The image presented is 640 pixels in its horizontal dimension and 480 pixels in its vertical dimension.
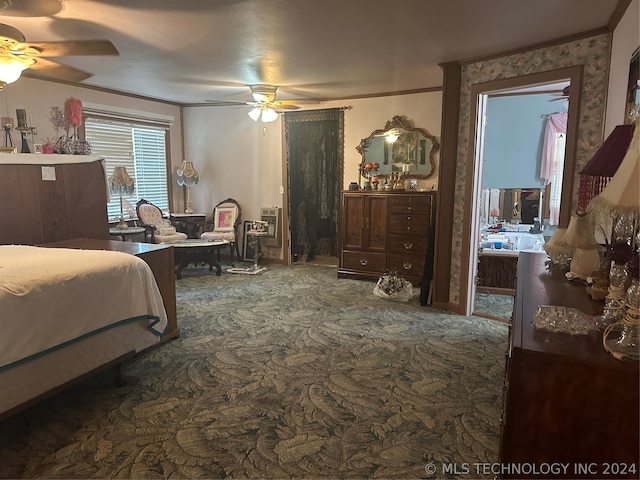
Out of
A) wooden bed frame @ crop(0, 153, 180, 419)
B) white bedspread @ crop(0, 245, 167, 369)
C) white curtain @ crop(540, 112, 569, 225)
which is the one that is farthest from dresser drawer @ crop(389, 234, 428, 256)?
white bedspread @ crop(0, 245, 167, 369)

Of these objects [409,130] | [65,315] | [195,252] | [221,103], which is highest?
[221,103]

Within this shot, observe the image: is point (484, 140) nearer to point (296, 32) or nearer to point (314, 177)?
point (296, 32)

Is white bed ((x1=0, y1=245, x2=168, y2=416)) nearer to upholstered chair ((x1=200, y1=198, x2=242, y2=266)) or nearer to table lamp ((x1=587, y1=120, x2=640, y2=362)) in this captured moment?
table lamp ((x1=587, y1=120, x2=640, y2=362))

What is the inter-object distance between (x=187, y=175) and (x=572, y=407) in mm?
6029

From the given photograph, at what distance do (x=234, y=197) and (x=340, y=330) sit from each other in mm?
3693

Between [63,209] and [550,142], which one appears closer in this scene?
[63,209]

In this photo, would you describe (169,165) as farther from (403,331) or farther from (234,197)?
(403,331)

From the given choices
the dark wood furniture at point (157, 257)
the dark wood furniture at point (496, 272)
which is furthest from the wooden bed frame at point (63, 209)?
the dark wood furniture at point (496, 272)

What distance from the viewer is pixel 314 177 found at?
6.23 meters

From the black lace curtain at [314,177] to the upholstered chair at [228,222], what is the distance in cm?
86

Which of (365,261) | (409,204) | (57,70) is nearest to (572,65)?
(409,204)

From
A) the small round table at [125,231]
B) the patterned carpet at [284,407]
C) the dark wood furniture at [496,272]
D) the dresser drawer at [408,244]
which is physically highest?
the small round table at [125,231]

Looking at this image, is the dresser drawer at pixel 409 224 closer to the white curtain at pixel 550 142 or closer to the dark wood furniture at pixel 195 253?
the white curtain at pixel 550 142

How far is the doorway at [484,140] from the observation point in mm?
3206
